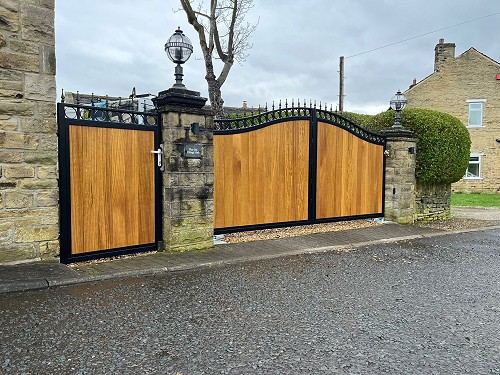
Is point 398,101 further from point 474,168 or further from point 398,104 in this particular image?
point 474,168

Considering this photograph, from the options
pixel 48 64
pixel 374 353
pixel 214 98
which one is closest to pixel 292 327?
pixel 374 353

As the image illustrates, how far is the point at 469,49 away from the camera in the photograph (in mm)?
24438

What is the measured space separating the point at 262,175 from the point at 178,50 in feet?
8.88

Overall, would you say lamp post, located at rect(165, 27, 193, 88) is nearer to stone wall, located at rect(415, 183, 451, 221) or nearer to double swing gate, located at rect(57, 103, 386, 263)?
double swing gate, located at rect(57, 103, 386, 263)

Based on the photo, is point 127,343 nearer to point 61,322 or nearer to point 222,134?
point 61,322

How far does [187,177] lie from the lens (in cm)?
646

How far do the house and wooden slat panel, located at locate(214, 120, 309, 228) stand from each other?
65.4 ft

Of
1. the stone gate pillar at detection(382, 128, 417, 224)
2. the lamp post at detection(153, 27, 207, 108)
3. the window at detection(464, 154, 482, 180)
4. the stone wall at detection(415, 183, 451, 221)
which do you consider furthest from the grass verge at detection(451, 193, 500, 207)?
the lamp post at detection(153, 27, 207, 108)

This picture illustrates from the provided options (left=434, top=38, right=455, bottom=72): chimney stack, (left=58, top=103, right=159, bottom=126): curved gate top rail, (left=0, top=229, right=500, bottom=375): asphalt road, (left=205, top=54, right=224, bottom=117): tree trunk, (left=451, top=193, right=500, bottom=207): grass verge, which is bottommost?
(left=451, top=193, right=500, bottom=207): grass verge

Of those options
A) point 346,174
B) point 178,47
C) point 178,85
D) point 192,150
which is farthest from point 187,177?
point 346,174

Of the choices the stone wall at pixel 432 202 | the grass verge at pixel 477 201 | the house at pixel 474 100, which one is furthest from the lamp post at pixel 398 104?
the house at pixel 474 100

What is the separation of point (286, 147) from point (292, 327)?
4.92m

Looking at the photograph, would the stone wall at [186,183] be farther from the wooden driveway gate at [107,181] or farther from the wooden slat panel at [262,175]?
the wooden slat panel at [262,175]

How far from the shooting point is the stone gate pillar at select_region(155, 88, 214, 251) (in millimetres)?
6332
